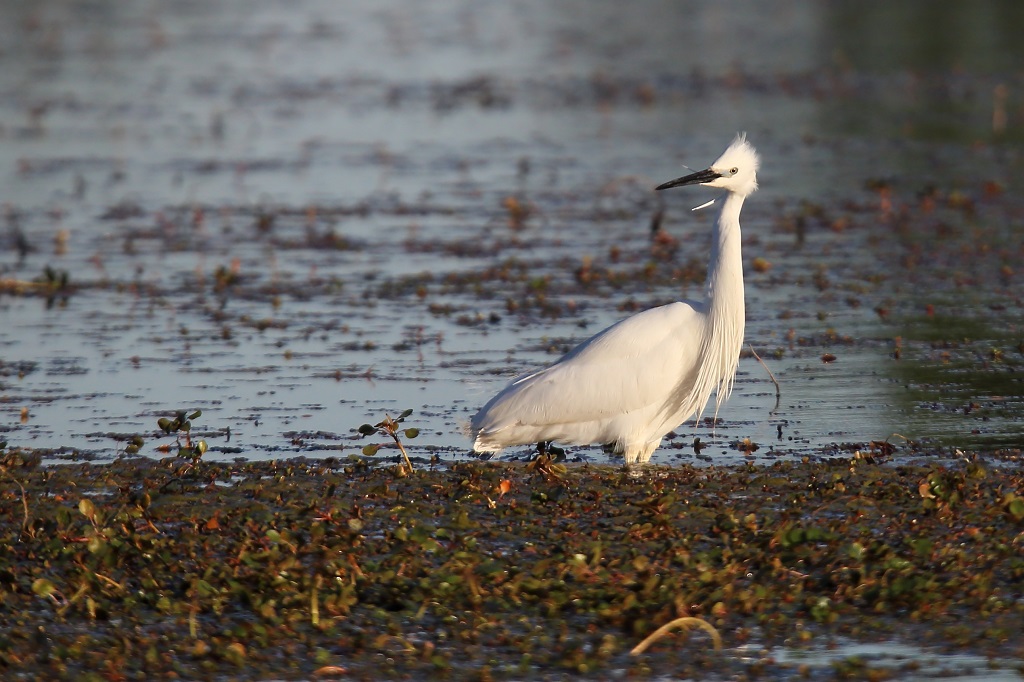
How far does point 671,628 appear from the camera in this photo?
18.5 feet

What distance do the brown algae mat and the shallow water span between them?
45.6 inches

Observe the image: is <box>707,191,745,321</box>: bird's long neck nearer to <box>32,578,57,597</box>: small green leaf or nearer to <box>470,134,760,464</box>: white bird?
<box>470,134,760,464</box>: white bird

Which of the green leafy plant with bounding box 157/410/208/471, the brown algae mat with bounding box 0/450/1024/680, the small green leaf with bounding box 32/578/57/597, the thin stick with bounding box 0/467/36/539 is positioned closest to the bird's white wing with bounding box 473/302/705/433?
the brown algae mat with bounding box 0/450/1024/680

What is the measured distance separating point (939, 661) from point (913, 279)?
7.48 m

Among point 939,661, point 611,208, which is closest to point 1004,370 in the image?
point 939,661

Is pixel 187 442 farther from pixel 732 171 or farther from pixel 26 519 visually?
pixel 732 171

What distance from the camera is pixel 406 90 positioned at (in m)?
25.8

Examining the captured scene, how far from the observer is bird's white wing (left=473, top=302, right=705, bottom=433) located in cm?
783

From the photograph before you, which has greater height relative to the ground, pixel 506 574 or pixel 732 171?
pixel 732 171

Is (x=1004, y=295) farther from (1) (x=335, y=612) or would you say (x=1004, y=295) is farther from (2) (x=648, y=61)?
(2) (x=648, y=61)

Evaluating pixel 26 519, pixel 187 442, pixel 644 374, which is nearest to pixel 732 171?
pixel 644 374

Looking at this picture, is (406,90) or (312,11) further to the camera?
(312,11)

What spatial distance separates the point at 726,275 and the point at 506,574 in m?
2.61

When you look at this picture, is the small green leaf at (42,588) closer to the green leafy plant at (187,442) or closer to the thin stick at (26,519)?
the thin stick at (26,519)
